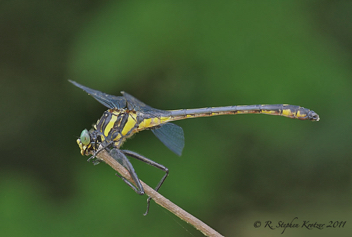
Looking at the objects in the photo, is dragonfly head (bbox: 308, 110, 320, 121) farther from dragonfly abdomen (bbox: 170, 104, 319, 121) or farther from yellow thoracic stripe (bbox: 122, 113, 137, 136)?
yellow thoracic stripe (bbox: 122, 113, 137, 136)

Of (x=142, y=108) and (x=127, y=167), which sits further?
(x=142, y=108)

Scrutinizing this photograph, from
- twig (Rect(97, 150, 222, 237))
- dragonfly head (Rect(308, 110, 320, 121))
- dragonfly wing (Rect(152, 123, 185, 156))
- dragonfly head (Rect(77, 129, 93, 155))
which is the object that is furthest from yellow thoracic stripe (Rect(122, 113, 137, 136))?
dragonfly head (Rect(308, 110, 320, 121))

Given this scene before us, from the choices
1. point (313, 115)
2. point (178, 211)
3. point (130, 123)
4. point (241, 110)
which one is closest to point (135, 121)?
point (130, 123)

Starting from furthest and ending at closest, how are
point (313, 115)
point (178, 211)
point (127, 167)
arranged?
point (313, 115)
point (127, 167)
point (178, 211)

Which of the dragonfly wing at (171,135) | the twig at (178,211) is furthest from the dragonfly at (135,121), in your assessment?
the twig at (178,211)

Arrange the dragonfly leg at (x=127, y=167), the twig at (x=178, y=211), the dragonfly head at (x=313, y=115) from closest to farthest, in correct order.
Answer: the twig at (x=178, y=211) < the dragonfly leg at (x=127, y=167) < the dragonfly head at (x=313, y=115)

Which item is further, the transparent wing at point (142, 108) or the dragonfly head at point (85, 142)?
the transparent wing at point (142, 108)

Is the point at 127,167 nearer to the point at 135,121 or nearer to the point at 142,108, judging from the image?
the point at 135,121

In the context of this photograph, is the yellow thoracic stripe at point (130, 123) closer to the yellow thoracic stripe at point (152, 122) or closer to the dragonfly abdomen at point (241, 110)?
the yellow thoracic stripe at point (152, 122)
